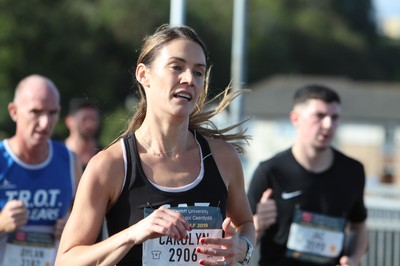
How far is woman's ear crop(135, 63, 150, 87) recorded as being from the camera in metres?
4.51

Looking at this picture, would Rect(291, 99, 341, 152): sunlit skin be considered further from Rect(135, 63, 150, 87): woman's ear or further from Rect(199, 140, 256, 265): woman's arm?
Rect(135, 63, 150, 87): woman's ear

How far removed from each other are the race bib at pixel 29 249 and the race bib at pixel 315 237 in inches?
65.7

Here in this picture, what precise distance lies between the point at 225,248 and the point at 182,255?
0.27m

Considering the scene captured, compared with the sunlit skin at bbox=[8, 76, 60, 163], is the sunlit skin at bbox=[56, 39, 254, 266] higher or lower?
lower

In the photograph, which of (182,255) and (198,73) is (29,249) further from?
(198,73)

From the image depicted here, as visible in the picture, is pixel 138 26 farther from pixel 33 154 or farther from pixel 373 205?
pixel 33 154

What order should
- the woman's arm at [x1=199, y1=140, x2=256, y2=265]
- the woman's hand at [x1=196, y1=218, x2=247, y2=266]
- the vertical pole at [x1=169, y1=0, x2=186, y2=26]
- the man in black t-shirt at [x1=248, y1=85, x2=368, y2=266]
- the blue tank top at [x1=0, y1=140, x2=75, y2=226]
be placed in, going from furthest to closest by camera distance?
the vertical pole at [x1=169, y1=0, x2=186, y2=26], the man in black t-shirt at [x1=248, y1=85, x2=368, y2=266], the blue tank top at [x1=0, y1=140, x2=75, y2=226], the woman's arm at [x1=199, y1=140, x2=256, y2=265], the woman's hand at [x1=196, y1=218, x2=247, y2=266]

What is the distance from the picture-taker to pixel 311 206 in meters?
6.86

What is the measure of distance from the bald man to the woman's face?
2.44 metres

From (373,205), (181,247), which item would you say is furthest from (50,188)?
(373,205)

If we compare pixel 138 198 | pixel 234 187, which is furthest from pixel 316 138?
pixel 138 198

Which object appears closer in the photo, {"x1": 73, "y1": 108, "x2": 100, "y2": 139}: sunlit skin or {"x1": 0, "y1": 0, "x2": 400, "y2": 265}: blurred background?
{"x1": 73, "y1": 108, "x2": 100, "y2": 139}: sunlit skin

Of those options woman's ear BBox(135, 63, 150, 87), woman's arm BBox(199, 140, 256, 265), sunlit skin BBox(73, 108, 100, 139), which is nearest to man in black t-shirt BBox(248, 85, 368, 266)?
woman's arm BBox(199, 140, 256, 265)

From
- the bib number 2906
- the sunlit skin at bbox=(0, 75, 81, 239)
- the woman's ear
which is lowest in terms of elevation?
the bib number 2906
